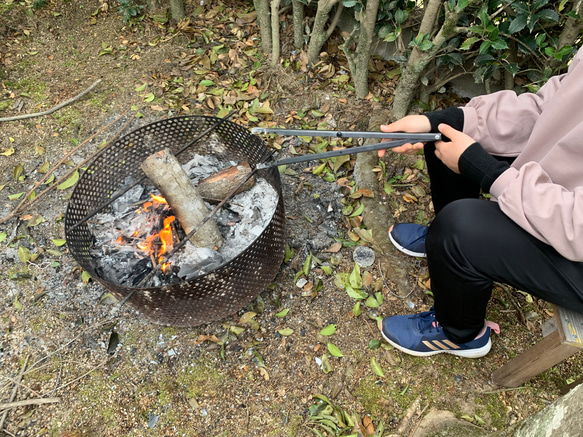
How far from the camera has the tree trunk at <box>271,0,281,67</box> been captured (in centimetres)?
339

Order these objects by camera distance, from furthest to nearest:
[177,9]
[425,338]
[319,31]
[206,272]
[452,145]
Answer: [177,9] < [319,31] < [425,338] < [206,272] < [452,145]

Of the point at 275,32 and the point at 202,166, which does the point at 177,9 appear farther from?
the point at 202,166

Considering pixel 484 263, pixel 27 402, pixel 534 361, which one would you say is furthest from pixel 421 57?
pixel 27 402

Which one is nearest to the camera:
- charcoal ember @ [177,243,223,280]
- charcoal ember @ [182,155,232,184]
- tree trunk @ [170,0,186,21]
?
charcoal ember @ [177,243,223,280]

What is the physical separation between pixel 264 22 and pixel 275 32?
17cm

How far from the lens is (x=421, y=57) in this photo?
287 cm

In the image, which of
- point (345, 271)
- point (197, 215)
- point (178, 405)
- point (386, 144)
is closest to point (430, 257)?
point (386, 144)

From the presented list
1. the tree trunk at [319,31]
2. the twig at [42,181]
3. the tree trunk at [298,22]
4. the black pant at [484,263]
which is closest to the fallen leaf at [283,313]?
the black pant at [484,263]

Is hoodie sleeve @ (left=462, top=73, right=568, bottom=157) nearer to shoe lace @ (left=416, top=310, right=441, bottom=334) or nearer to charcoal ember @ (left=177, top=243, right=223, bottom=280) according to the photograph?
shoe lace @ (left=416, top=310, right=441, bottom=334)

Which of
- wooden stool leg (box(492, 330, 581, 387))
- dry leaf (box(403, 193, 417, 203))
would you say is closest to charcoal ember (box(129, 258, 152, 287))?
dry leaf (box(403, 193, 417, 203))

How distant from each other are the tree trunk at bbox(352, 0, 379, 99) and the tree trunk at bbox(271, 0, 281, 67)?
74 centimetres

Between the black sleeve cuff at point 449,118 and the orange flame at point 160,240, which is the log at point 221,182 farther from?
the black sleeve cuff at point 449,118

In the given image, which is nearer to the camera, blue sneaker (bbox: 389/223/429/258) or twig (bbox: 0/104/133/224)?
blue sneaker (bbox: 389/223/429/258)

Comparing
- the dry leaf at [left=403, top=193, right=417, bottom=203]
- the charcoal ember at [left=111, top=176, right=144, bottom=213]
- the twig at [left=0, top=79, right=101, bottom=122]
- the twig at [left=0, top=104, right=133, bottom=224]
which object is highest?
the twig at [left=0, top=79, right=101, bottom=122]
